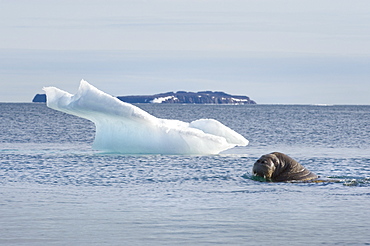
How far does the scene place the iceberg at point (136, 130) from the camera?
25.1 meters

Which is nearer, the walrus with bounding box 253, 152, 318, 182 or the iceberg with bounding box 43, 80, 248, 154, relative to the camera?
the walrus with bounding box 253, 152, 318, 182

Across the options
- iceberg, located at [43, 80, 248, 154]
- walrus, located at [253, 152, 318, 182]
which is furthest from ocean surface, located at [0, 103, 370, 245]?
iceberg, located at [43, 80, 248, 154]

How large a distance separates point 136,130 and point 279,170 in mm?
9270

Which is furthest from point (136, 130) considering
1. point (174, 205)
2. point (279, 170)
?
point (174, 205)

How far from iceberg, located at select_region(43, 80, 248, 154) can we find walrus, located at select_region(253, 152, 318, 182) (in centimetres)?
667

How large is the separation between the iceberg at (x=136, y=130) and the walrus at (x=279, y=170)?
667 centimetres

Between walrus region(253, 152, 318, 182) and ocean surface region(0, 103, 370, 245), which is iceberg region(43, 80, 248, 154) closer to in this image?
ocean surface region(0, 103, 370, 245)

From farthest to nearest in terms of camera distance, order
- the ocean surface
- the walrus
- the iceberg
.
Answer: the iceberg, the walrus, the ocean surface

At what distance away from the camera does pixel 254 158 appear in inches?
1001

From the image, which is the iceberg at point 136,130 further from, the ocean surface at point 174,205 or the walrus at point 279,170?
the walrus at point 279,170

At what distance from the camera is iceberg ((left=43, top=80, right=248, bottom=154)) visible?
25141mm

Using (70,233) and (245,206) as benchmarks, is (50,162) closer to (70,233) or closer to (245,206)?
(245,206)

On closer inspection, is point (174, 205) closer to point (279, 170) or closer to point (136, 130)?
point (279, 170)

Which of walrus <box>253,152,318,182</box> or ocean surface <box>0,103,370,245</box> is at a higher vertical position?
walrus <box>253,152,318,182</box>
